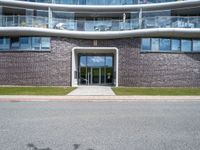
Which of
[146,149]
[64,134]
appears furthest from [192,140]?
[64,134]

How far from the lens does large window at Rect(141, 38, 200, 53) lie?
90.6ft

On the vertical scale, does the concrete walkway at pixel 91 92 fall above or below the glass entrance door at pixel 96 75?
below

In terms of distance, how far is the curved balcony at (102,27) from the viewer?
26594 millimetres

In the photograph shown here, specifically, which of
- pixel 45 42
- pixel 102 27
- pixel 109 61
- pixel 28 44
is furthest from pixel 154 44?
pixel 28 44

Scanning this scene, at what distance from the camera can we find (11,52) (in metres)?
27.7

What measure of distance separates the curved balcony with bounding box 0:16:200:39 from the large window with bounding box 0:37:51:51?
86 cm

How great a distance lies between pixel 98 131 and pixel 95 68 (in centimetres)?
2428

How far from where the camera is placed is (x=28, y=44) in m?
27.9

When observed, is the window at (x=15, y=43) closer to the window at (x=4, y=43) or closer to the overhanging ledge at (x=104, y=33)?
the window at (x=4, y=43)

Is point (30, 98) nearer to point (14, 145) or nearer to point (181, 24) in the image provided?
point (14, 145)

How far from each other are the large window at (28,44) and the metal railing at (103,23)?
1.48m

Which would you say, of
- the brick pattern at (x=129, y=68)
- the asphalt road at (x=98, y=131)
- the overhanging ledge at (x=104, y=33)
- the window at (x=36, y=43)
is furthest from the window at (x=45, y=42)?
the asphalt road at (x=98, y=131)

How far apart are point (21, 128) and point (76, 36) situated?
2087 centimetres

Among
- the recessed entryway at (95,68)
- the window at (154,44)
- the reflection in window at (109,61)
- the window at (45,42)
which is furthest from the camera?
the reflection in window at (109,61)
